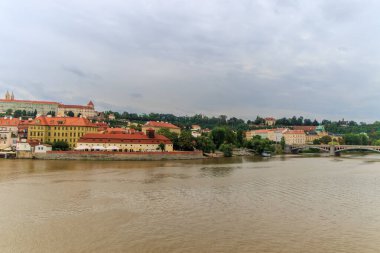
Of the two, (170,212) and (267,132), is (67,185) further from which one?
(267,132)

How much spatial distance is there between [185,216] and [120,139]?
36.6m

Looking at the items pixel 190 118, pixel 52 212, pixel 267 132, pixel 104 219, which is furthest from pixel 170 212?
pixel 190 118

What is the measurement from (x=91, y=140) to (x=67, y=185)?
2640 centimetres

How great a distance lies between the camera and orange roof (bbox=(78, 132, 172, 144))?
49.3 meters

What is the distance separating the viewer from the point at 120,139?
50.5 metres

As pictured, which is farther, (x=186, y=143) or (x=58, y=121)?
(x=186, y=143)

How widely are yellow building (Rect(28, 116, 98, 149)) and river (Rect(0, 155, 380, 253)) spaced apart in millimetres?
→ 28351

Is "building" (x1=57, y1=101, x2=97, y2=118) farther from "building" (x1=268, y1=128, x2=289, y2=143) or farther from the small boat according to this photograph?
the small boat

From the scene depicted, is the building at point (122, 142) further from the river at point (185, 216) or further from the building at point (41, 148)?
the river at point (185, 216)

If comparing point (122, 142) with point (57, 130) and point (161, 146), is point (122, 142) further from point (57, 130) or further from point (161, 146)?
point (57, 130)

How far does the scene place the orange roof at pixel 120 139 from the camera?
49.3 metres

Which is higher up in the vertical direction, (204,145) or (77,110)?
(77,110)

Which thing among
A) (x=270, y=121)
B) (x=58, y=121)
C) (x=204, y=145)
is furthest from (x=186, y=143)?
(x=270, y=121)

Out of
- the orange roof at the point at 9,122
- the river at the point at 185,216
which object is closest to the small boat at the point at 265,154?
the river at the point at 185,216
